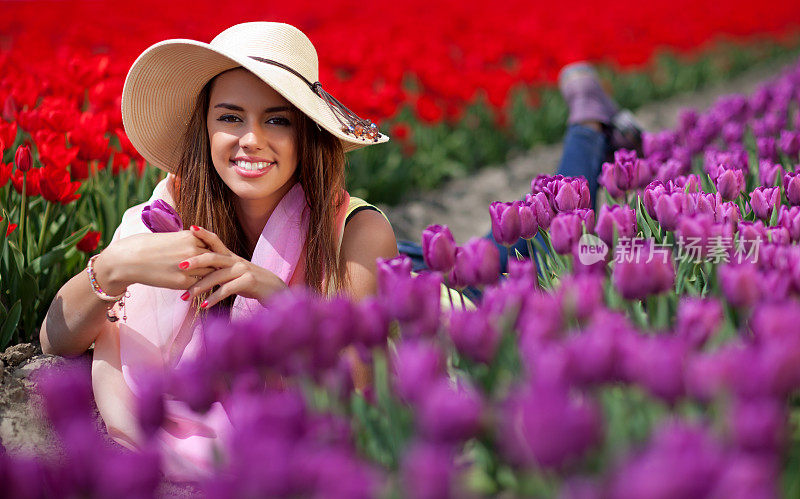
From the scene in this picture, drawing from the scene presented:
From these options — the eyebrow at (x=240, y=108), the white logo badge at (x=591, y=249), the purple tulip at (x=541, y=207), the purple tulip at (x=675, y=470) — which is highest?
the eyebrow at (x=240, y=108)

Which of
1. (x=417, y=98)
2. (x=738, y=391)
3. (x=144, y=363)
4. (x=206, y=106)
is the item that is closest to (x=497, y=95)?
(x=417, y=98)

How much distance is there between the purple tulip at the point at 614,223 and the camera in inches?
52.4

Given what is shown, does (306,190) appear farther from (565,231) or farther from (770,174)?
(770,174)

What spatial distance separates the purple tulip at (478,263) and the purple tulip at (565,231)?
14 cm

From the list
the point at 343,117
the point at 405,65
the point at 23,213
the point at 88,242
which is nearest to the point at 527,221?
the point at 343,117

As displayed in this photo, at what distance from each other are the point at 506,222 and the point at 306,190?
0.67 meters

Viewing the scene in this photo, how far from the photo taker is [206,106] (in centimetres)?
193

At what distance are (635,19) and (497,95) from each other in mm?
4117

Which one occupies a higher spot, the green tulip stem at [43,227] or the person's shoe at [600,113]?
the person's shoe at [600,113]

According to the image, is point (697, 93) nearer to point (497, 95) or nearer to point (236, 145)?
point (497, 95)

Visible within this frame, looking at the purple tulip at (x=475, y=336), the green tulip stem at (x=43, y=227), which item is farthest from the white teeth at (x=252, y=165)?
the purple tulip at (x=475, y=336)

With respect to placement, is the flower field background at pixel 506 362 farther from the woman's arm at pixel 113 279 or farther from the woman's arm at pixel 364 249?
the woman's arm at pixel 364 249

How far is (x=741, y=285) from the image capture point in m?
1.01

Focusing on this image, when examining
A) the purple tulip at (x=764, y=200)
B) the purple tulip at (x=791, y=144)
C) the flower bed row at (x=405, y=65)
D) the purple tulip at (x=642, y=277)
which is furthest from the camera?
the flower bed row at (x=405, y=65)
